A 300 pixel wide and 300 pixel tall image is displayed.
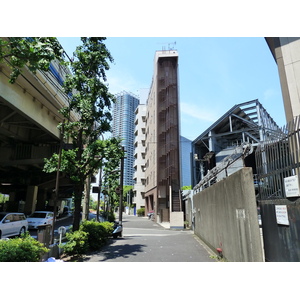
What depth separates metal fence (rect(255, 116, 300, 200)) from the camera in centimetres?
424

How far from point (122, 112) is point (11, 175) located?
1619cm

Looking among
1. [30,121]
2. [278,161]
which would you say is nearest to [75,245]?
[278,161]

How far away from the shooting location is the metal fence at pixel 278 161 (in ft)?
13.9

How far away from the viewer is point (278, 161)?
15.9 feet

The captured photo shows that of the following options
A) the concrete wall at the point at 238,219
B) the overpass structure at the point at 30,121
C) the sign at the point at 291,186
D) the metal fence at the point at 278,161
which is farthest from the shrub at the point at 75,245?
the overpass structure at the point at 30,121

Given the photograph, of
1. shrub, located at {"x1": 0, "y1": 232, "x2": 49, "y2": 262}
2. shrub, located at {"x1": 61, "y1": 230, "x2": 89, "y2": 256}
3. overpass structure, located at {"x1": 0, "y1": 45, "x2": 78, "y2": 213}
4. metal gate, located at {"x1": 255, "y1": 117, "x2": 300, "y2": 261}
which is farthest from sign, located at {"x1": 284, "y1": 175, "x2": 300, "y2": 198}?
overpass structure, located at {"x1": 0, "y1": 45, "x2": 78, "y2": 213}

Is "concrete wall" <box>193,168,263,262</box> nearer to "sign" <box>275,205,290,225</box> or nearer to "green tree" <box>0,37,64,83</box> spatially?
"sign" <box>275,205,290,225</box>

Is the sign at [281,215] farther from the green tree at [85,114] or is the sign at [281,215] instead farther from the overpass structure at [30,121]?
the overpass structure at [30,121]

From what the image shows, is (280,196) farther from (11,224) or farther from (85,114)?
(11,224)

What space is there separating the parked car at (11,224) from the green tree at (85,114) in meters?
4.60

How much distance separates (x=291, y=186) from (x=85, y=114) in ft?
25.8

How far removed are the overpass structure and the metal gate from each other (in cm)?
1084

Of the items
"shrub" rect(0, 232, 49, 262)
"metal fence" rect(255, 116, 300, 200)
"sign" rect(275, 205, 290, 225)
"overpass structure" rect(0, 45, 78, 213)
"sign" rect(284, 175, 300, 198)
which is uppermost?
"overpass structure" rect(0, 45, 78, 213)

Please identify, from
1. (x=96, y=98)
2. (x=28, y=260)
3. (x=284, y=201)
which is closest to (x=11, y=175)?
(x=96, y=98)
